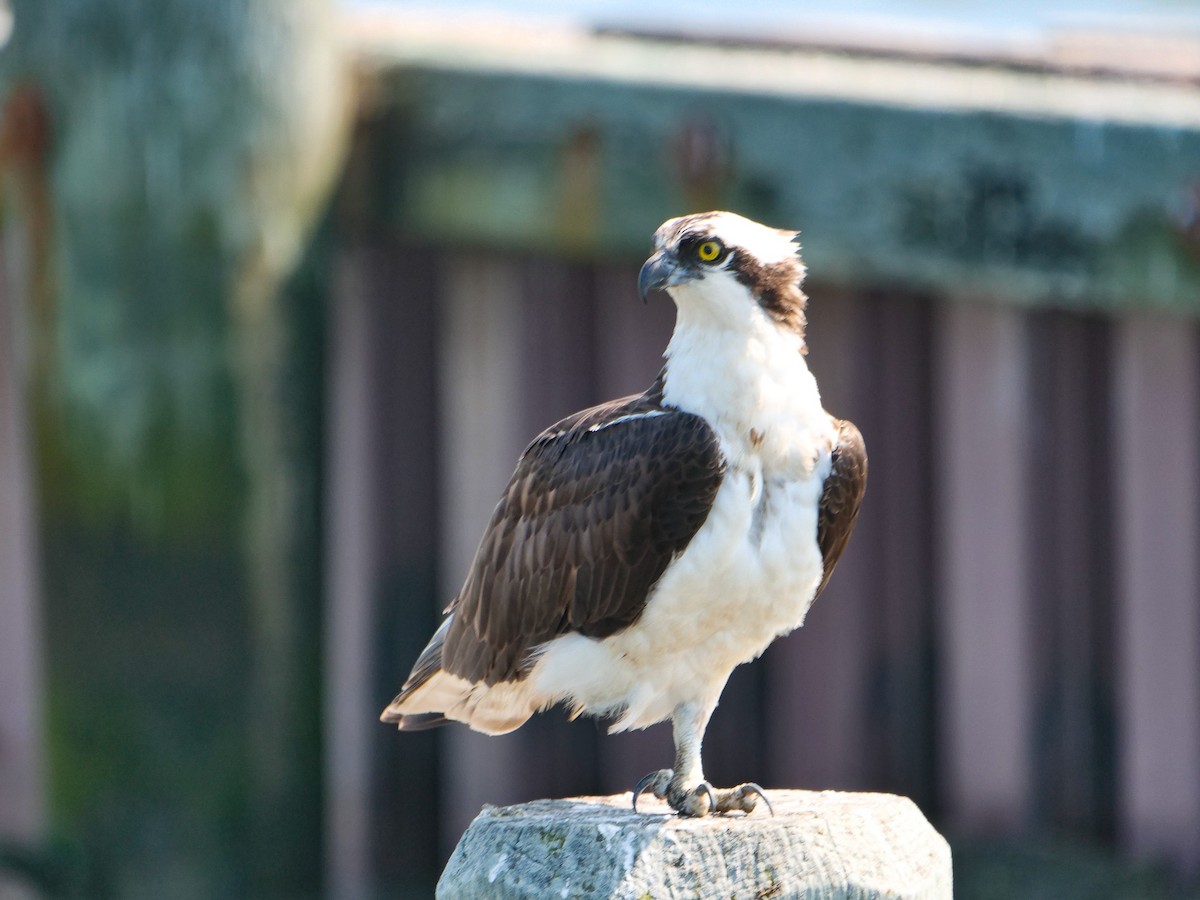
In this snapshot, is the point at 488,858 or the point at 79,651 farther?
the point at 79,651

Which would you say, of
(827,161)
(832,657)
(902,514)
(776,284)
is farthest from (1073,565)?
(776,284)

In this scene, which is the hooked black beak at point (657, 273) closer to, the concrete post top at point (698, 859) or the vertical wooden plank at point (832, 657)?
the concrete post top at point (698, 859)

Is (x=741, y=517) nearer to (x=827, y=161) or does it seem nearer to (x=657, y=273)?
(x=657, y=273)

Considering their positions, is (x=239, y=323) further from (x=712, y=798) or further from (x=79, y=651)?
(x=712, y=798)

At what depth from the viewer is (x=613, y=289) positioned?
24.2 ft

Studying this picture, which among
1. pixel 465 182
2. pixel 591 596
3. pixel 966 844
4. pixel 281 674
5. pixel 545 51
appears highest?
pixel 545 51

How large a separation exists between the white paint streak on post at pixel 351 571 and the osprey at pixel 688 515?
229 centimetres

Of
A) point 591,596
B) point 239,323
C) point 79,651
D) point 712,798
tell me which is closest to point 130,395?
point 239,323

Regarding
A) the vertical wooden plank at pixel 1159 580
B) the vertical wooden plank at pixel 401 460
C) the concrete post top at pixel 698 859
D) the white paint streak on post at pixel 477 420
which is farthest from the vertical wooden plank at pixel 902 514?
the concrete post top at pixel 698 859

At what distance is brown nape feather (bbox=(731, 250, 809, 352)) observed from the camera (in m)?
5.11

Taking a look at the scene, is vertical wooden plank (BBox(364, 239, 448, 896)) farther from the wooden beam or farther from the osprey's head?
the osprey's head

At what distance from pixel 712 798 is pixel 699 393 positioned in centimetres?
104

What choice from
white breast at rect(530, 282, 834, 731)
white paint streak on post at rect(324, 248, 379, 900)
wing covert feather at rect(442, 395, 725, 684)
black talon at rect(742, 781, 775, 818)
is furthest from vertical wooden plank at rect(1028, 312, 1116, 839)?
white paint streak on post at rect(324, 248, 379, 900)

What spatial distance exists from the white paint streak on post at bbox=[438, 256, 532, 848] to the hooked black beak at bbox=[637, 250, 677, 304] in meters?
2.50
